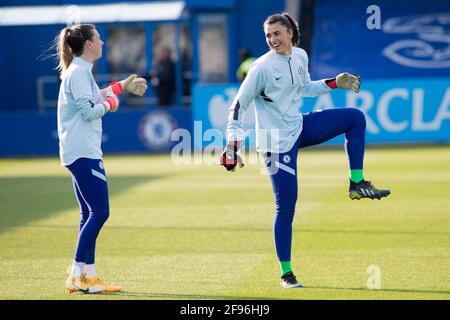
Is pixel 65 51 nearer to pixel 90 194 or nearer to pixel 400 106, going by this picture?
pixel 90 194

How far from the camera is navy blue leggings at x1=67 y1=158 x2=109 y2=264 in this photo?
7.97m

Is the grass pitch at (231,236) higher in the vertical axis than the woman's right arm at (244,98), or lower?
lower

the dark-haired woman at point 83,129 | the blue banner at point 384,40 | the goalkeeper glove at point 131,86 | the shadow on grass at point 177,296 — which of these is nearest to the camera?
the shadow on grass at point 177,296

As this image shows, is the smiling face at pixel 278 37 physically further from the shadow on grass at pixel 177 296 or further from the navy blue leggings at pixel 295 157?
the shadow on grass at pixel 177 296

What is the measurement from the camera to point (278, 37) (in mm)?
8094

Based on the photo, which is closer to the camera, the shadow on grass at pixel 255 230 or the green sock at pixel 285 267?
the green sock at pixel 285 267

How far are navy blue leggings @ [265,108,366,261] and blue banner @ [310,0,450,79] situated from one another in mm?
22203

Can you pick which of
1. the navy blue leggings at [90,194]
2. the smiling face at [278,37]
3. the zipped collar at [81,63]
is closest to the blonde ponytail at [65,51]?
the zipped collar at [81,63]

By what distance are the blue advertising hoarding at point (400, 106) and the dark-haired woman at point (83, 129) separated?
14122 millimetres

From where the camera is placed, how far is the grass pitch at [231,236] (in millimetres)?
8297

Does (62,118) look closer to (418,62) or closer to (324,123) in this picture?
(324,123)

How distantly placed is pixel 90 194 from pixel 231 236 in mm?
3440

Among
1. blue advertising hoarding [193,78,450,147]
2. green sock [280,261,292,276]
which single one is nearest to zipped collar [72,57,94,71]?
green sock [280,261,292,276]

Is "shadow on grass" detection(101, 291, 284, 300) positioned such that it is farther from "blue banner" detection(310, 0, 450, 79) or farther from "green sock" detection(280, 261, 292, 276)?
"blue banner" detection(310, 0, 450, 79)
